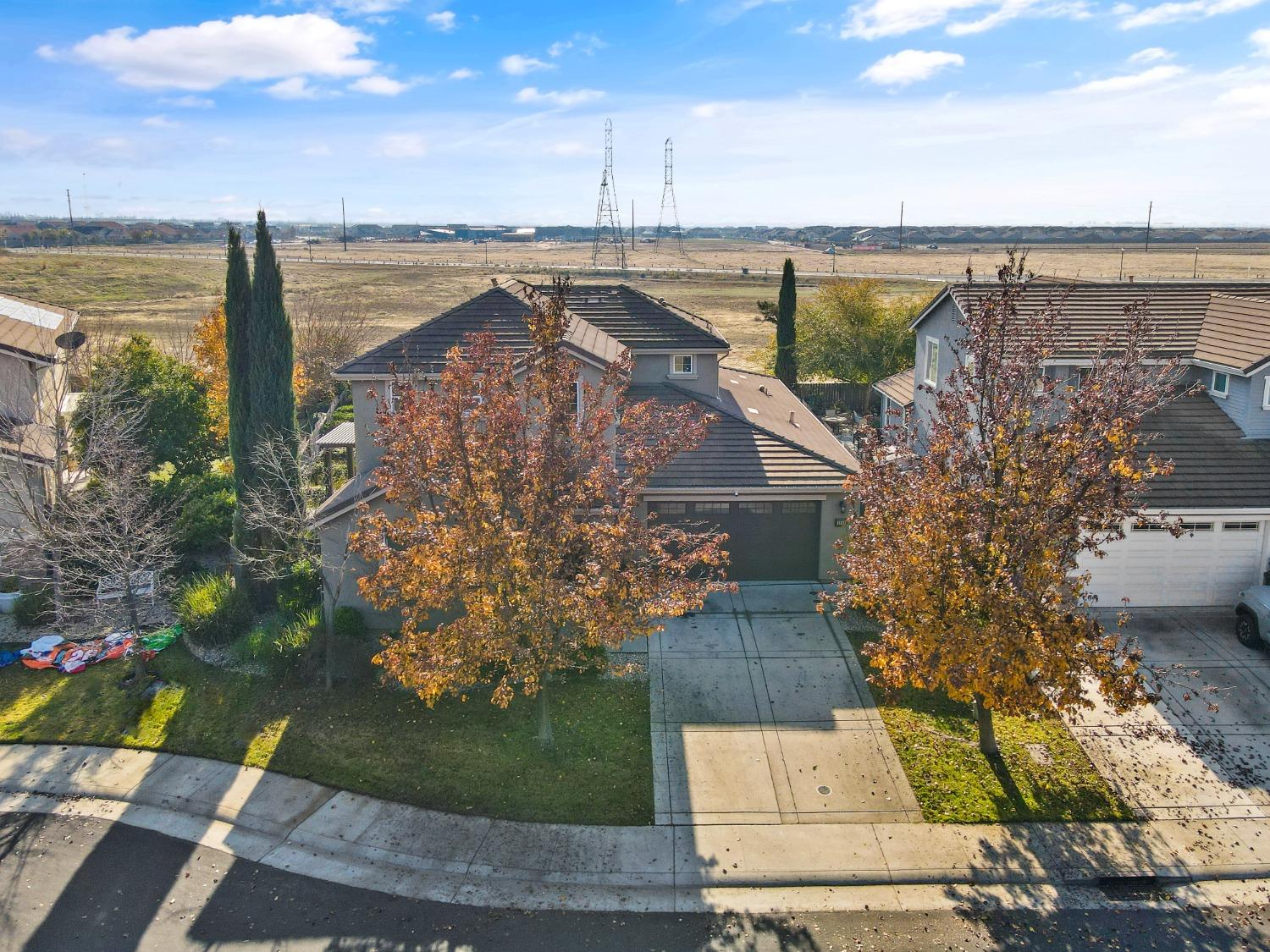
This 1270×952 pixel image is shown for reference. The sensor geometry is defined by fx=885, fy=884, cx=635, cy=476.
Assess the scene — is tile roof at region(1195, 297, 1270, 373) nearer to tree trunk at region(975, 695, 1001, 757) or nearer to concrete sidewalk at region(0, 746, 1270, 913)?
tree trunk at region(975, 695, 1001, 757)

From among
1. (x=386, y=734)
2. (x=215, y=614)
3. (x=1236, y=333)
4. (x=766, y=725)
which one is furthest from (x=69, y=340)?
(x=1236, y=333)

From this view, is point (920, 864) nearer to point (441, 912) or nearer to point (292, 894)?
point (441, 912)

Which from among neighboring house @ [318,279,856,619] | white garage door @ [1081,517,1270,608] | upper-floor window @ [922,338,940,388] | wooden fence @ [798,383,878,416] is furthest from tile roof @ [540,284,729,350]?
wooden fence @ [798,383,878,416]

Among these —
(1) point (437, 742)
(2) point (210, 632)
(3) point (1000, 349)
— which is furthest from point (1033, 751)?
(2) point (210, 632)

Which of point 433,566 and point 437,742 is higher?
point 433,566

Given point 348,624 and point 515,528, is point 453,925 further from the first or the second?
point 348,624

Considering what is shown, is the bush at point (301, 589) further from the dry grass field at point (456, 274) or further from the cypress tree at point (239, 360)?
the dry grass field at point (456, 274)

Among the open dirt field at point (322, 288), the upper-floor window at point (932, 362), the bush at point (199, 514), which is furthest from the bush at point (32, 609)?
the open dirt field at point (322, 288)
